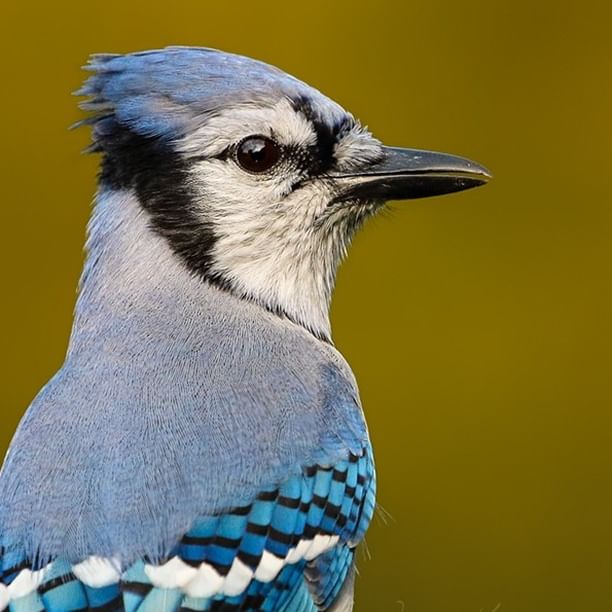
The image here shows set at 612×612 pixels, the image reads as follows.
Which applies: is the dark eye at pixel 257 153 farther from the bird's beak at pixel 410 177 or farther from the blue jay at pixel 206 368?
the bird's beak at pixel 410 177

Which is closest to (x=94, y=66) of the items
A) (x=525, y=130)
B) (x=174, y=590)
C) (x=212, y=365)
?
(x=212, y=365)

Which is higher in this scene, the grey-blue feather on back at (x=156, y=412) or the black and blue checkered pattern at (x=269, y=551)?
the grey-blue feather on back at (x=156, y=412)

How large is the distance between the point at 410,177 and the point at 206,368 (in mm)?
540

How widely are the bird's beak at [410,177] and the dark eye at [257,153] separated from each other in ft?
0.48

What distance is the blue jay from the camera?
84.9 inches

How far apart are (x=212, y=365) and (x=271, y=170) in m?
0.38

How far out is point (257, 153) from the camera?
103 inches

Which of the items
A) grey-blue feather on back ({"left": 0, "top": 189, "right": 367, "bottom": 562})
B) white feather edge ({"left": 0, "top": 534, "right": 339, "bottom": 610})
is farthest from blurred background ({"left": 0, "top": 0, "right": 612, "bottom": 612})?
white feather edge ({"left": 0, "top": 534, "right": 339, "bottom": 610})

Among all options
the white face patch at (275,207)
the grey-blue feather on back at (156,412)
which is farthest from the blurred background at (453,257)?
the grey-blue feather on back at (156,412)

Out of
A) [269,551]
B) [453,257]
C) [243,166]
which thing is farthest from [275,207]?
[453,257]

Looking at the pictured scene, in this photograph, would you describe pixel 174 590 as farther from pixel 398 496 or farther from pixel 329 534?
pixel 398 496

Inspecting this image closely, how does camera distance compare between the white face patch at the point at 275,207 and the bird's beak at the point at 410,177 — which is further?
the bird's beak at the point at 410,177

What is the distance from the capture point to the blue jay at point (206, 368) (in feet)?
7.07

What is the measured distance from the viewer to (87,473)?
2.20m
